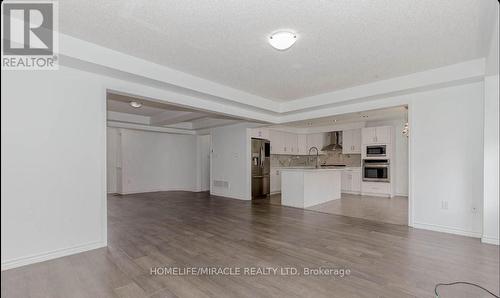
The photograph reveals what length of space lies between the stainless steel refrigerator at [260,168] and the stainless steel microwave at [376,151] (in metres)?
3.14

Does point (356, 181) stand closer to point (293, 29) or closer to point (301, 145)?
point (301, 145)

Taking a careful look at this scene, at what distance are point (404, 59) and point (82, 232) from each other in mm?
4962

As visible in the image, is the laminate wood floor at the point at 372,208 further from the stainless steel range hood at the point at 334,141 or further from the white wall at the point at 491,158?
the stainless steel range hood at the point at 334,141

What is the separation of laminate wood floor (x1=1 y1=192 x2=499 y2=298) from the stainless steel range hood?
441cm

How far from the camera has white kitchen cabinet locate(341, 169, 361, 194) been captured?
817cm

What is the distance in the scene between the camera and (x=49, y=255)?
9.70ft

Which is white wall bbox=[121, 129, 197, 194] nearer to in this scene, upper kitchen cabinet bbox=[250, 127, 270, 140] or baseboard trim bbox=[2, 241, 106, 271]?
upper kitchen cabinet bbox=[250, 127, 270, 140]

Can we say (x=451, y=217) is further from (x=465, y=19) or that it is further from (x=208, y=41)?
(x=208, y=41)

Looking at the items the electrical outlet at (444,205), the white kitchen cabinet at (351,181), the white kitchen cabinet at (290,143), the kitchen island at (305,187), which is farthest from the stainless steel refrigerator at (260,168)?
the electrical outlet at (444,205)

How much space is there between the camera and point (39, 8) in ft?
7.57

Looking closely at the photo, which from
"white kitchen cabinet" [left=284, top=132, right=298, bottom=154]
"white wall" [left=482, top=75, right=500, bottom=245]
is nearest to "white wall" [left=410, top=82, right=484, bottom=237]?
"white wall" [left=482, top=75, right=500, bottom=245]

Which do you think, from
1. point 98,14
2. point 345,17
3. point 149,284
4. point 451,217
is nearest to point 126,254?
point 149,284

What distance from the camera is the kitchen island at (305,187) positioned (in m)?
6.02

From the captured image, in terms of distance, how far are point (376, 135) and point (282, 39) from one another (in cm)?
622
